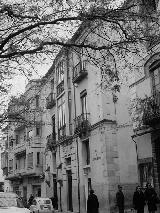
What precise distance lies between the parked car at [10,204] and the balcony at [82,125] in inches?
403

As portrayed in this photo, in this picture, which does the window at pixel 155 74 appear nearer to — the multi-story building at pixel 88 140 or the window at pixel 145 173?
the multi-story building at pixel 88 140

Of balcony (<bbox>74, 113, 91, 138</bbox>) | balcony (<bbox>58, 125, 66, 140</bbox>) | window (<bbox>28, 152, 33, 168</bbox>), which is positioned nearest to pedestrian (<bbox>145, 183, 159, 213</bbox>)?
balcony (<bbox>74, 113, 91, 138</bbox>)

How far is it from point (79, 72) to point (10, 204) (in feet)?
43.3

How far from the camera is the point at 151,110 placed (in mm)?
17406

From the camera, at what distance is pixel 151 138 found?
18.4 meters

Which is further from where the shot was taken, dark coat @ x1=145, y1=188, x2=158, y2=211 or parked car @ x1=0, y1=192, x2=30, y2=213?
dark coat @ x1=145, y1=188, x2=158, y2=211

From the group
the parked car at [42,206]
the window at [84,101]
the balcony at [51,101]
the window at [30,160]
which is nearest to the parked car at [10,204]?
the parked car at [42,206]

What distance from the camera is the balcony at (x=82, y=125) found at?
25.6m

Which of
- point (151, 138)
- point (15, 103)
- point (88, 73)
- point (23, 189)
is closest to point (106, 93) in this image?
point (88, 73)

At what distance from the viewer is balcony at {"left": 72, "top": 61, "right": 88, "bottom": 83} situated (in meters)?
26.3

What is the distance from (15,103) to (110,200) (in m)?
8.71

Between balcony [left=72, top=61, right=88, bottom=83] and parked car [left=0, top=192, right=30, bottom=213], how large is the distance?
12.1m

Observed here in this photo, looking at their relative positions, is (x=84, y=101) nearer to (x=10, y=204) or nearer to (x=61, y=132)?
(x=61, y=132)

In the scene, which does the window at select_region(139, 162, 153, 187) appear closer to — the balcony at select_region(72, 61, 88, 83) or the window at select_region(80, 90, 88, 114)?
the window at select_region(80, 90, 88, 114)
